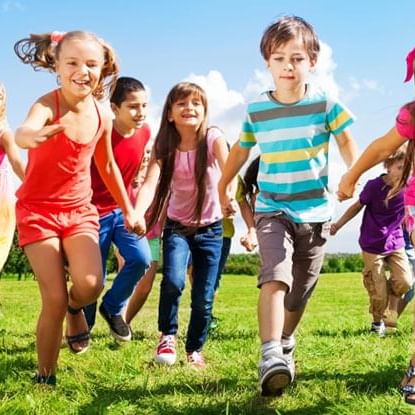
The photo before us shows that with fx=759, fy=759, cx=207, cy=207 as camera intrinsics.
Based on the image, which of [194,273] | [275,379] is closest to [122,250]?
[194,273]

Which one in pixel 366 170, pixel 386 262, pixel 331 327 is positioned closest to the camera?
pixel 366 170

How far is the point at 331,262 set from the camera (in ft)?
147

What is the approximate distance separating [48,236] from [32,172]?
46cm

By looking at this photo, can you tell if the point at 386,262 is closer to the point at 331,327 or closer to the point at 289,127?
the point at 331,327

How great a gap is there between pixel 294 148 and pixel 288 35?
0.71m

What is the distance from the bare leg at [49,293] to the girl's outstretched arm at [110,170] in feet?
2.25

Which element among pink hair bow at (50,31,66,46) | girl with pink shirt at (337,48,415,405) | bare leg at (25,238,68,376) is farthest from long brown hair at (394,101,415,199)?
pink hair bow at (50,31,66,46)

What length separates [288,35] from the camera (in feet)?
15.4

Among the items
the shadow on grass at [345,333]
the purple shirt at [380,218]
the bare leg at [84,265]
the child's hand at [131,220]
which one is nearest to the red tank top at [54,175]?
the bare leg at [84,265]

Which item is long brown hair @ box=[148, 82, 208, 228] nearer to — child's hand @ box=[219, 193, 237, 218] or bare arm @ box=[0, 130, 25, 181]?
child's hand @ box=[219, 193, 237, 218]

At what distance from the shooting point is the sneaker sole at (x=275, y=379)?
3.86m

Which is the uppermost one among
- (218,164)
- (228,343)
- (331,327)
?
(218,164)

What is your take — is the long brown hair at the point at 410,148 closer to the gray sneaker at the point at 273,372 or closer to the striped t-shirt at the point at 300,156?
the striped t-shirt at the point at 300,156

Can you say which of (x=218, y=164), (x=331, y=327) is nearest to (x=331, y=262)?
(x=331, y=327)
